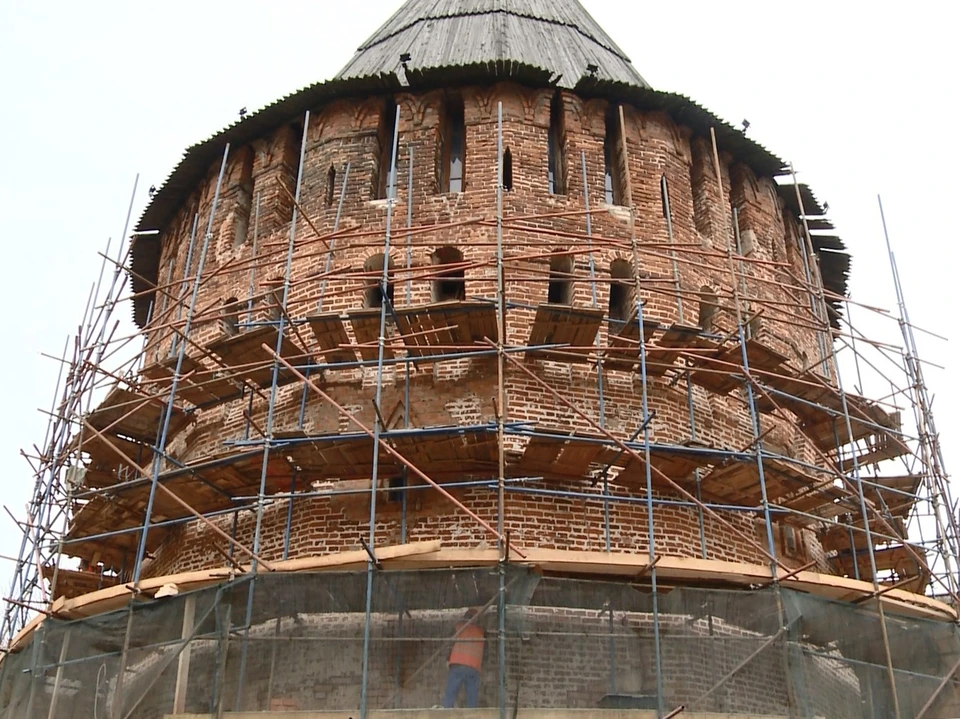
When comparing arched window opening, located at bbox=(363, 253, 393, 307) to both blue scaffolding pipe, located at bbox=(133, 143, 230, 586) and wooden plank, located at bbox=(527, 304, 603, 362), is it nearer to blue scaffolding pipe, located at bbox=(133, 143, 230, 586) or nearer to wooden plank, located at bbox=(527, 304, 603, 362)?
blue scaffolding pipe, located at bbox=(133, 143, 230, 586)

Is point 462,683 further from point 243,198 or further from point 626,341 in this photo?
point 243,198

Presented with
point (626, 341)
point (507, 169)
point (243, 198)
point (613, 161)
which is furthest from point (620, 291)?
point (243, 198)

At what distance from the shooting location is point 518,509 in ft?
43.3

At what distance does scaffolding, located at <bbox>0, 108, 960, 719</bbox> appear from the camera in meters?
11.9

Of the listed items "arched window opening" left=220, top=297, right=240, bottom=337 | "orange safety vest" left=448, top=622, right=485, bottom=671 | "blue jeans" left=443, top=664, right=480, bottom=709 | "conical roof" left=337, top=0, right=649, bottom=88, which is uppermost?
"conical roof" left=337, top=0, right=649, bottom=88

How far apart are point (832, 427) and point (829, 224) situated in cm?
544

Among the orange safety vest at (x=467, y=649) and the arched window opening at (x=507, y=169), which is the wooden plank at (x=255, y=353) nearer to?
the arched window opening at (x=507, y=169)

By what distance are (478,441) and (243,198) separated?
24.3ft

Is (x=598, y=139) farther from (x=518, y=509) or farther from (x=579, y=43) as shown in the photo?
(x=518, y=509)

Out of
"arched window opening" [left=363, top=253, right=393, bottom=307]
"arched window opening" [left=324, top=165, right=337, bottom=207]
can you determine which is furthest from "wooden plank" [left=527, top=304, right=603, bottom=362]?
"arched window opening" [left=324, top=165, right=337, bottom=207]

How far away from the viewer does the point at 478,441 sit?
12906mm

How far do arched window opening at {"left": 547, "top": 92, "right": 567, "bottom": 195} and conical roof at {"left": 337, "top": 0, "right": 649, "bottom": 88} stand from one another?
1.57ft

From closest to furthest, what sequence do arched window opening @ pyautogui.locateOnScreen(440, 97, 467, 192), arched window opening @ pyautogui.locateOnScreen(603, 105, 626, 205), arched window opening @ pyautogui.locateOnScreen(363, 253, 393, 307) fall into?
1. arched window opening @ pyautogui.locateOnScreen(363, 253, 393, 307)
2. arched window opening @ pyautogui.locateOnScreen(603, 105, 626, 205)
3. arched window opening @ pyautogui.locateOnScreen(440, 97, 467, 192)

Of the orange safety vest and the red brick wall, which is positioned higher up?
the red brick wall
